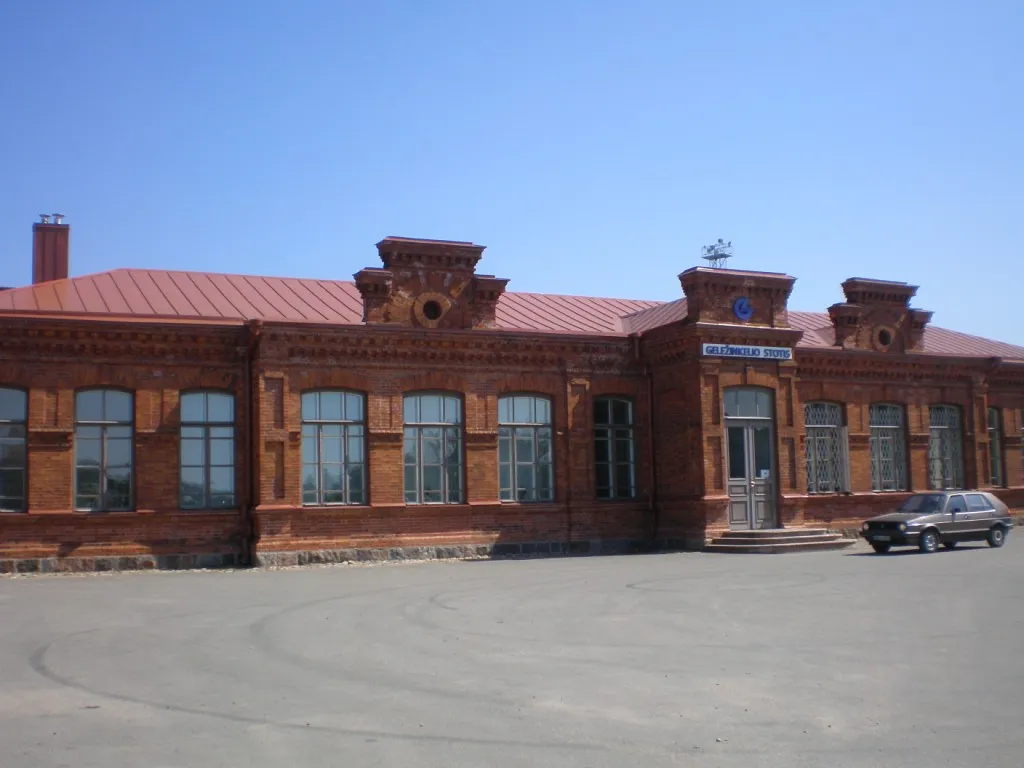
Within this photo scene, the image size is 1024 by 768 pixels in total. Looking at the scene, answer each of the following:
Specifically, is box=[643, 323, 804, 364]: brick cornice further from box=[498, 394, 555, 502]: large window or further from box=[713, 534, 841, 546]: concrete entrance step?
box=[713, 534, 841, 546]: concrete entrance step

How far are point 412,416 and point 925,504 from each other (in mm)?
12180

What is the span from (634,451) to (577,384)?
7.70 ft

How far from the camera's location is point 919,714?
26.9 feet

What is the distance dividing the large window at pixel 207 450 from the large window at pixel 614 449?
8.98 metres

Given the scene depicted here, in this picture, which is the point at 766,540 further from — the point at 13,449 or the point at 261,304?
the point at 13,449

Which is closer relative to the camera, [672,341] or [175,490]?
[175,490]

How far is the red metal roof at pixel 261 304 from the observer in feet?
82.0

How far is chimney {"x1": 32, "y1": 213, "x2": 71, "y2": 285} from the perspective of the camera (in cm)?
2859

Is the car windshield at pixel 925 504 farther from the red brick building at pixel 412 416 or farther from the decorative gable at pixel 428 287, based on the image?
the decorative gable at pixel 428 287

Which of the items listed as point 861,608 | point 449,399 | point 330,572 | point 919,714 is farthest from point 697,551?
point 919,714

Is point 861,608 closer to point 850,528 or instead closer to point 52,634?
point 52,634

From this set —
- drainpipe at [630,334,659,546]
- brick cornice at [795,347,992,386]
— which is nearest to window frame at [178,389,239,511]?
drainpipe at [630,334,659,546]

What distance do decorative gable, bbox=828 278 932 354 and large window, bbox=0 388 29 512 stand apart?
21102 mm

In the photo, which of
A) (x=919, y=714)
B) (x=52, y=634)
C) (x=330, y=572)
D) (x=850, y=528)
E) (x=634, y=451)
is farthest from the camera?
(x=850, y=528)
